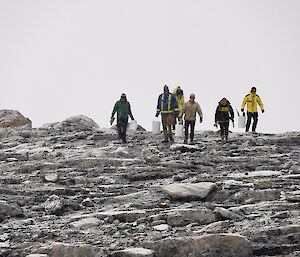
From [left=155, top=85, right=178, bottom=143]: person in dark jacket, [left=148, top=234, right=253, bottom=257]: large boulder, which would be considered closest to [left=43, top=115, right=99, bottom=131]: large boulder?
[left=155, top=85, right=178, bottom=143]: person in dark jacket

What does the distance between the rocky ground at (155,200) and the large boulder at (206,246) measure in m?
0.02

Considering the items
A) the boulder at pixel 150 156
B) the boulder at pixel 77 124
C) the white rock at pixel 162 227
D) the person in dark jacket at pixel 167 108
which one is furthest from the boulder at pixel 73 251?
the boulder at pixel 77 124

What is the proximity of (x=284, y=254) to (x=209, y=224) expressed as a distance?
1.95 meters

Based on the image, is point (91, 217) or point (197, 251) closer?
point (197, 251)

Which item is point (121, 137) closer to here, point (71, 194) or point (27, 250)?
point (71, 194)

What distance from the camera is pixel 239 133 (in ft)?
87.7

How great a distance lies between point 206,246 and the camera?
9.81 metres

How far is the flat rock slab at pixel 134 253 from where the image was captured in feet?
31.3

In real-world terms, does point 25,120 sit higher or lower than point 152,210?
higher

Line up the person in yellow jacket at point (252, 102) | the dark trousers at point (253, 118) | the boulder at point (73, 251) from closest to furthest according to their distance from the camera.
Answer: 1. the boulder at point (73, 251)
2. the person in yellow jacket at point (252, 102)
3. the dark trousers at point (253, 118)

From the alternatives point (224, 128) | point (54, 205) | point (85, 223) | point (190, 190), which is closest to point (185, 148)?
point (224, 128)

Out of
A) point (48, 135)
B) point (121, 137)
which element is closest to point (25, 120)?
point (48, 135)

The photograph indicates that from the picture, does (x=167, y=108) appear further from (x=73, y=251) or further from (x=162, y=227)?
(x=73, y=251)

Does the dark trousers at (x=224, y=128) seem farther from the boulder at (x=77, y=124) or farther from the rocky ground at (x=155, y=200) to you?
the boulder at (x=77, y=124)
